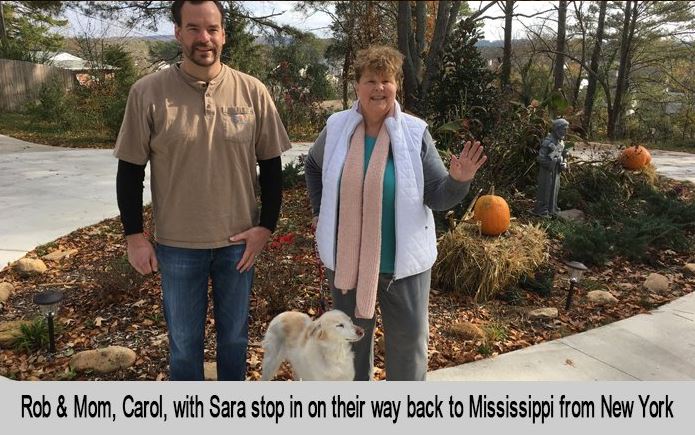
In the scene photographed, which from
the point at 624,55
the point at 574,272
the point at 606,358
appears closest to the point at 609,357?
the point at 606,358

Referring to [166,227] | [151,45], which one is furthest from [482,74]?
[151,45]

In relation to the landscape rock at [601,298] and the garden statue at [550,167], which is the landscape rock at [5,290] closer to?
the landscape rock at [601,298]

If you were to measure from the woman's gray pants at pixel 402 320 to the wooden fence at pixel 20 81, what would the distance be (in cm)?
1900

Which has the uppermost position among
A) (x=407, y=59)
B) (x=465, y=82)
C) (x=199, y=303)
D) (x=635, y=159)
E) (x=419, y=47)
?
(x=419, y=47)

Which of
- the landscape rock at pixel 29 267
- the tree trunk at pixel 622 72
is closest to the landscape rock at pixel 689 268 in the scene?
the landscape rock at pixel 29 267

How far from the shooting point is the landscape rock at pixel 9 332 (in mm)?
2893

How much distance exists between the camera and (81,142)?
39.0 feet

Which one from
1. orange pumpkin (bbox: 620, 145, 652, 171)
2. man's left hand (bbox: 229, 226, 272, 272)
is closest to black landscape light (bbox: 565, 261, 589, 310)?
man's left hand (bbox: 229, 226, 272, 272)

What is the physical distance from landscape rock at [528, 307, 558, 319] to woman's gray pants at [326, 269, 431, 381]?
1.63 m

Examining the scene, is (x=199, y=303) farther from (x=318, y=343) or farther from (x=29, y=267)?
(x=29, y=267)

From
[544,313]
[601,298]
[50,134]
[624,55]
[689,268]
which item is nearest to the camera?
[544,313]

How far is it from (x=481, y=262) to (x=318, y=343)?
2.12 metres

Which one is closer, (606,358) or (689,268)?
(606,358)

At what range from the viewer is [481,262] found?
3.68 metres
